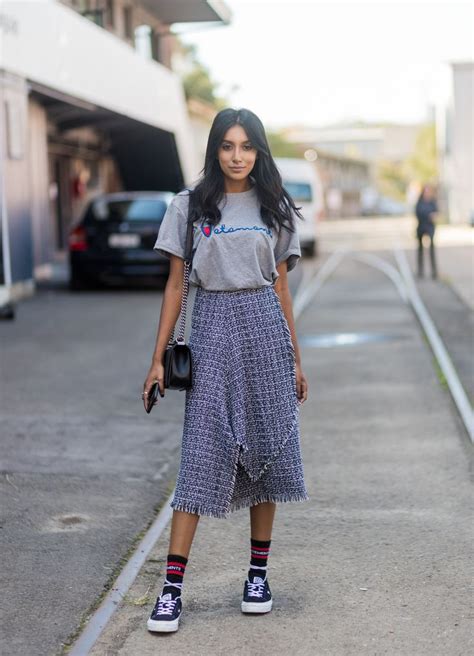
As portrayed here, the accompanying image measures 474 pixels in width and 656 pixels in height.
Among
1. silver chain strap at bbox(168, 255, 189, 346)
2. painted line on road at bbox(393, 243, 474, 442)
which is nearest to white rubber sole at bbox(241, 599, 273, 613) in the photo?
silver chain strap at bbox(168, 255, 189, 346)

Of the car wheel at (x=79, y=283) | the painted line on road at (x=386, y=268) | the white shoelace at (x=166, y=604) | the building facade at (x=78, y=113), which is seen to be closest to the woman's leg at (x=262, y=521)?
the white shoelace at (x=166, y=604)

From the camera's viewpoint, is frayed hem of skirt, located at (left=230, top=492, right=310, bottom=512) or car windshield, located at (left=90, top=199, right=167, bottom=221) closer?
frayed hem of skirt, located at (left=230, top=492, right=310, bottom=512)

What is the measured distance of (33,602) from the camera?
4289 millimetres

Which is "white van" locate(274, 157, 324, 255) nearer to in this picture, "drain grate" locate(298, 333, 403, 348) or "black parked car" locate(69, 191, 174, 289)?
"black parked car" locate(69, 191, 174, 289)

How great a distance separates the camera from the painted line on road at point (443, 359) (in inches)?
312

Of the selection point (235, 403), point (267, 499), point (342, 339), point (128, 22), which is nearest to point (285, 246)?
point (235, 403)

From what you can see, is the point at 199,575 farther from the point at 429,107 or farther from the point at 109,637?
the point at 429,107

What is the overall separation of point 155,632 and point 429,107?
7864cm

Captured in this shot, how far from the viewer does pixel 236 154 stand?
409cm

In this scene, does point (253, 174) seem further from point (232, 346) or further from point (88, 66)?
point (88, 66)

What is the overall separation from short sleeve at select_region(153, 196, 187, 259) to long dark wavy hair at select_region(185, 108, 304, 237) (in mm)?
57

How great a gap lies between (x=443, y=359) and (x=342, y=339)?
209 centimetres

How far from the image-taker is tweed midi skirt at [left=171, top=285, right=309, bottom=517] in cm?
405

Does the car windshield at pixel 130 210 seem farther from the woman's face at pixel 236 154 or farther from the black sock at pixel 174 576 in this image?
the black sock at pixel 174 576
